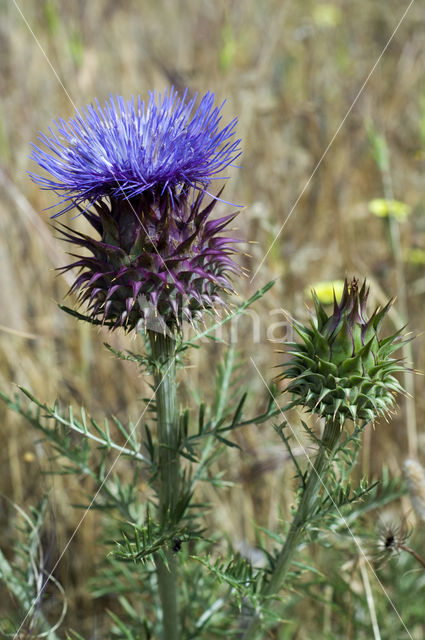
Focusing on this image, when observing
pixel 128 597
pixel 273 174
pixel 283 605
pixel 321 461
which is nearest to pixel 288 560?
pixel 321 461

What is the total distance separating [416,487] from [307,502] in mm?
409

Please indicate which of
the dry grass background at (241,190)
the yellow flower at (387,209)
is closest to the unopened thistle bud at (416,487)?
the dry grass background at (241,190)

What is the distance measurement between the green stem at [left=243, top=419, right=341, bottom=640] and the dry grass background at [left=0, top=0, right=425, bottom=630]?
0.68 meters

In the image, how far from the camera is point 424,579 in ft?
8.61

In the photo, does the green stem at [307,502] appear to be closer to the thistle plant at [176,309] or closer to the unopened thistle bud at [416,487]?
the thistle plant at [176,309]

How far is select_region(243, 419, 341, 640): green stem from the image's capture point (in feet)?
5.74

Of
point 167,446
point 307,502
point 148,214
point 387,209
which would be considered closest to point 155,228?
point 148,214

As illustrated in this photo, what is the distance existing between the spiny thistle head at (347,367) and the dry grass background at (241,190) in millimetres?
663

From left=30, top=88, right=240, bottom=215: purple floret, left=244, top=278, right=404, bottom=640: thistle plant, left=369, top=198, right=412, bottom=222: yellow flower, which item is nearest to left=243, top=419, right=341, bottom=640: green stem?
left=244, top=278, right=404, bottom=640: thistle plant

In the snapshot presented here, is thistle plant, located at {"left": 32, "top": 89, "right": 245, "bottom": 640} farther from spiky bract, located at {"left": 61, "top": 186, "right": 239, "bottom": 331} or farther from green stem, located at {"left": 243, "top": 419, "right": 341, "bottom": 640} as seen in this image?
green stem, located at {"left": 243, "top": 419, "right": 341, "bottom": 640}

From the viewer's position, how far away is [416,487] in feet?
6.39

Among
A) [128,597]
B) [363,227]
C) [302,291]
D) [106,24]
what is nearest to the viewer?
[128,597]

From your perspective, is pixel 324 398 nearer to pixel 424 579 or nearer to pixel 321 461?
pixel 321 461

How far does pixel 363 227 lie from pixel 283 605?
2.90 meters
